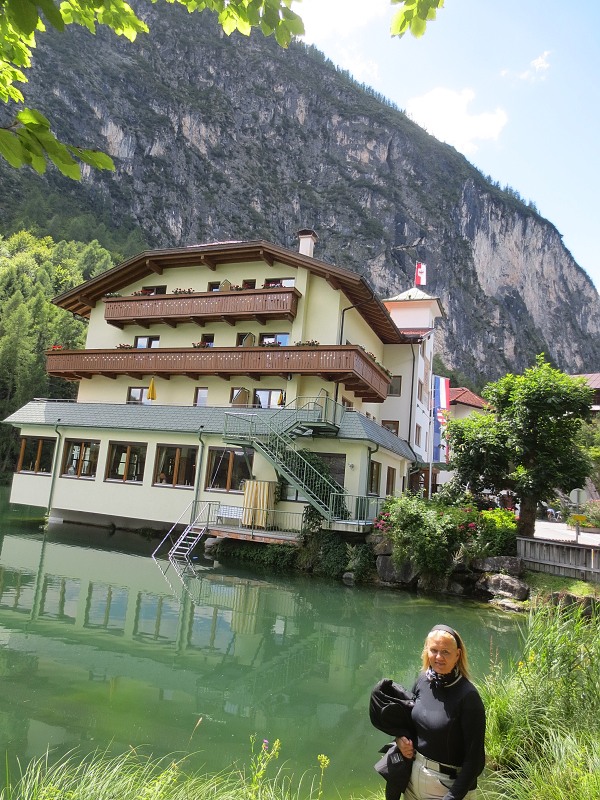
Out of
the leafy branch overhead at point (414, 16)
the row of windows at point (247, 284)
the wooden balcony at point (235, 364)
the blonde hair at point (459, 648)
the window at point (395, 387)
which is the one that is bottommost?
the blonde hair at point (459, 648)

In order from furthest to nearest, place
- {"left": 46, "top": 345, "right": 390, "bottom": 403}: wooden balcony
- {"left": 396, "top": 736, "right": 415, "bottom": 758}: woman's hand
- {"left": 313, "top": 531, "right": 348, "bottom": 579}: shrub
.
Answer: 1. {"left": 46, "top": 345, "right": 390, "bottom": 403}: wooden balcony
2. {"left": 313, "top": 531, "right": 348, "bottom": 579}: shrub
3. {"left": 396, "top": 736, "right": 415, "bottom": 758}: woman's hand

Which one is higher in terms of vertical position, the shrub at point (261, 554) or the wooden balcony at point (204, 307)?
the wooden balcony at point (204, 307)

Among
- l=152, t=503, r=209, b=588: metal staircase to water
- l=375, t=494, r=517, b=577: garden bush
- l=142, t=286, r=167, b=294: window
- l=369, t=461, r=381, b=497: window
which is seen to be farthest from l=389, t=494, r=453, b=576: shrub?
l=142, t=286, r=167, b=294: window

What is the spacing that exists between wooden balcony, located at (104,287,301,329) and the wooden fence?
40.1 feet

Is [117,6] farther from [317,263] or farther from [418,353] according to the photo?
[418,353]

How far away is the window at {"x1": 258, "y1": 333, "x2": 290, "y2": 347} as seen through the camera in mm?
24391

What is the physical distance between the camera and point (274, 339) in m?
24.6

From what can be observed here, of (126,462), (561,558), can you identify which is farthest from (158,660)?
(126,462)

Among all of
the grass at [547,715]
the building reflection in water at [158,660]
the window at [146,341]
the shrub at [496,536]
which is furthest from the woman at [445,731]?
the window at [146,341]

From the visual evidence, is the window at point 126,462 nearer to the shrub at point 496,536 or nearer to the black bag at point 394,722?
the shrub at point 496,536

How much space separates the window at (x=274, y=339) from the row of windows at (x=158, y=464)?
4924 millimetres

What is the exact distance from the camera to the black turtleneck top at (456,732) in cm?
325

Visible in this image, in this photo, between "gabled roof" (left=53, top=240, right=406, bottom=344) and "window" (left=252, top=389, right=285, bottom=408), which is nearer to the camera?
"window" (left=252, top=389, right=285, bottom=408)

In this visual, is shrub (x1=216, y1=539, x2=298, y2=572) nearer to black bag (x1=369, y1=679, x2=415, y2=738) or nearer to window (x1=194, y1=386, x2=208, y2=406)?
window (x1=194, y1=386, x2=208, y2=406)
